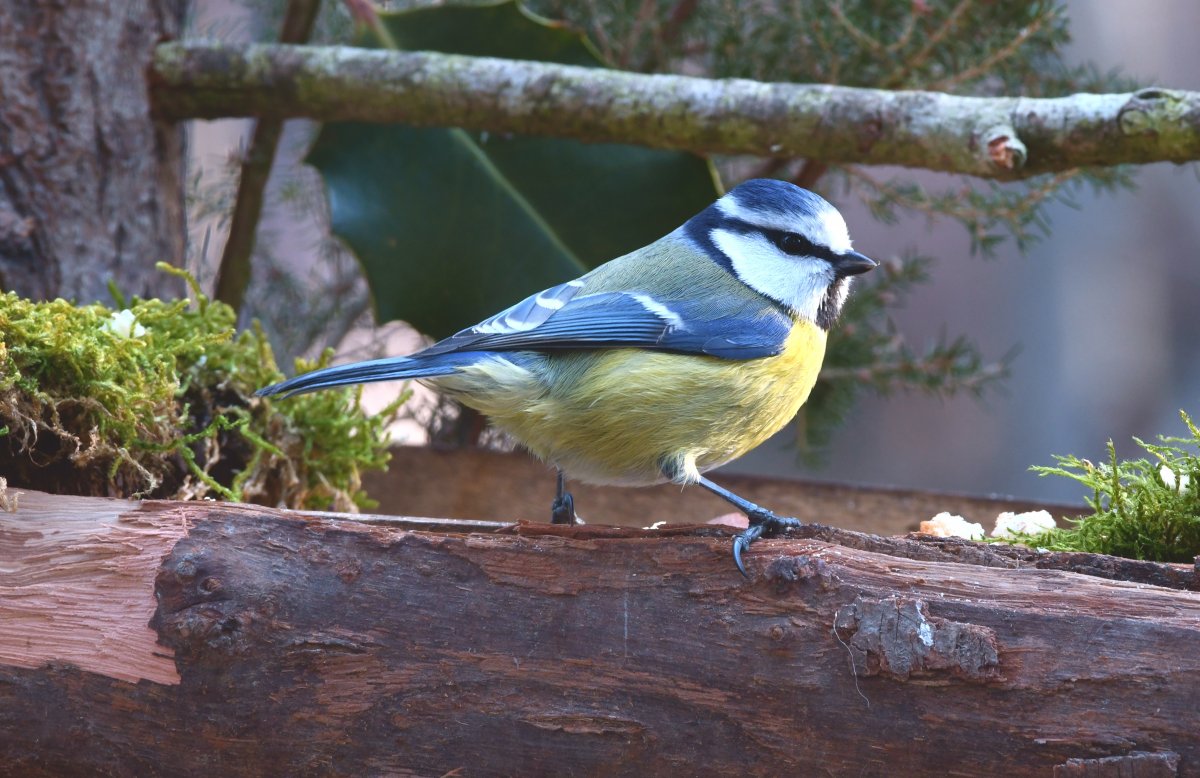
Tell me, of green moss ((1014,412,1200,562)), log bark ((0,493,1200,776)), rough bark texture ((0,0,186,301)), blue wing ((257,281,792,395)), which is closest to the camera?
A: log bark ((0,493,1200,776))

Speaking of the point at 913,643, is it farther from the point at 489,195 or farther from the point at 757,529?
the point at 489,195

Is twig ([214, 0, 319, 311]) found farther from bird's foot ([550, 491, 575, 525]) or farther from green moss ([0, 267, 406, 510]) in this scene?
bird's foot ([550, 491, 575, 525])

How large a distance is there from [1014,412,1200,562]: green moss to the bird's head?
1.14 feet

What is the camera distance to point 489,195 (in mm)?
1764

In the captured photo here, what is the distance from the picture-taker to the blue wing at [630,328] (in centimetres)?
119

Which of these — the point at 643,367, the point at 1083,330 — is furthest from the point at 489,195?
the point at 1083,330

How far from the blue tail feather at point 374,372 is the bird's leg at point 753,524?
31 centimetres

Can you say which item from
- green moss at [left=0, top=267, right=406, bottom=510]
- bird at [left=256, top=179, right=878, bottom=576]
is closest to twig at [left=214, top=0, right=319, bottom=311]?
green moss at [left=0, top=267, right=406, bottom=510]

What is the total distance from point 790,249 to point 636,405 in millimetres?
352

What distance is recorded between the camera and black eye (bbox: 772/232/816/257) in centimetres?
134

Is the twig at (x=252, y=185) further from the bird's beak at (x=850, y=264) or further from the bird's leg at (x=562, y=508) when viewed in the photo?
the bird's beak at (x=850, y=264)

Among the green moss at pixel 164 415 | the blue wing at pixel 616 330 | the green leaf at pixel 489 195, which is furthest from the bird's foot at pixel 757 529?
the green leaf at pixel 489 195

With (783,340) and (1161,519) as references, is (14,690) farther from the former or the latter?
(1161,519)

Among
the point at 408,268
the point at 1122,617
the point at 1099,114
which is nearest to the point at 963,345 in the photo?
the point at 1099,114
